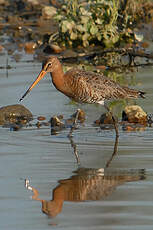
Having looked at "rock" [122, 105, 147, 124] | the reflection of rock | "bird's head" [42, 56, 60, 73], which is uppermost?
"bird's head" [42, 56, 60, 73]

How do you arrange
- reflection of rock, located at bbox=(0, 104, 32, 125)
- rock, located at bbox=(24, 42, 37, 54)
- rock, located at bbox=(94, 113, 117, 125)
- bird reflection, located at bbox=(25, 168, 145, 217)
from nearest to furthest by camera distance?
bird reflection, located at bbox=(25, 168, 145, 217) < rock, located at bbox=(94, 113, 117, 125) < reflection of rock, located at bbox=(0, 104, 32, 125) < rock, located at bbox=(24, 42, 37, 54)

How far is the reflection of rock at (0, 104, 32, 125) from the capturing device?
1135 centimetres

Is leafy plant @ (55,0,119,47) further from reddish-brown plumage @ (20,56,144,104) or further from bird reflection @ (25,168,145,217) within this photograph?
bird reflection @ (25,168,145,217)

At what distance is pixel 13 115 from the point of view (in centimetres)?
1140

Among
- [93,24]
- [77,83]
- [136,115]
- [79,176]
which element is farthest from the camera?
[93,24]

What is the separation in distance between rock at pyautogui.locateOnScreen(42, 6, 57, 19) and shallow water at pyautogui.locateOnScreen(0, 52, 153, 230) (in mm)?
7376

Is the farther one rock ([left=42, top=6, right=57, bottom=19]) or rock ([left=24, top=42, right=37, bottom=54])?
rock ([left=42, top=6, right=57, bottom=19])

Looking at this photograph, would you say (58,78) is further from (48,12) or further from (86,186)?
(48,12)

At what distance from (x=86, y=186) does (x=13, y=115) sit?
376cm

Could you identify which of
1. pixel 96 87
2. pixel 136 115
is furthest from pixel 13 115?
pixel 136 115

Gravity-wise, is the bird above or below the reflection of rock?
above

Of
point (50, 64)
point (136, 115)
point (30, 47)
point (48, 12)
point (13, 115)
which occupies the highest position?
point (50, 64)

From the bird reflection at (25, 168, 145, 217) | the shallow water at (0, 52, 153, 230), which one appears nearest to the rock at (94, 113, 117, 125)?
the shallow water at (0, 52, 153, 230)

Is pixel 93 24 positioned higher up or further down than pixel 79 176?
higher up
